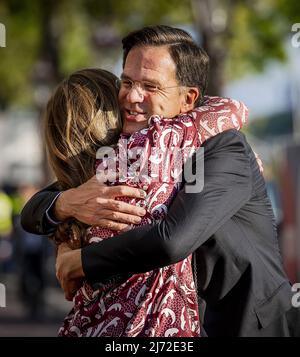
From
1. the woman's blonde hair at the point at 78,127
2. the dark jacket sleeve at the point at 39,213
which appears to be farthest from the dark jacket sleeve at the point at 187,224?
the dark jacket sleeve at the point at 39,213

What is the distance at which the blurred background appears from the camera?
12.7 m

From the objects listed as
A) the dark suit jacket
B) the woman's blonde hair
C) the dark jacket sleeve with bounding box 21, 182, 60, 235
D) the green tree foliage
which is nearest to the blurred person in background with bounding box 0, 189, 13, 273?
the green tree foliage

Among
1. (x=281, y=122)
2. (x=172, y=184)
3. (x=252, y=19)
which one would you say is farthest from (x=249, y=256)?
(x=281, y=122)

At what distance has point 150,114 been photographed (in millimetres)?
3125

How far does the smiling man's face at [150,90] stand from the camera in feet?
10.2

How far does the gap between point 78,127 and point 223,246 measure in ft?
1.90

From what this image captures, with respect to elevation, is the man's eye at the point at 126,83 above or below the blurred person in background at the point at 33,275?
above

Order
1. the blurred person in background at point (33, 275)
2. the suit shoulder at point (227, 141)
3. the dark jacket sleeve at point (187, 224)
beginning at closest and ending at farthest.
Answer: the dark jacket sleeve at point (187, 224)
the suit shoulder at point (227, 141)
the blurred person in background at point (33, 275)

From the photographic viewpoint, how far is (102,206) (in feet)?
9.77

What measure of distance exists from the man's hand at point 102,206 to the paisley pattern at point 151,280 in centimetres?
3

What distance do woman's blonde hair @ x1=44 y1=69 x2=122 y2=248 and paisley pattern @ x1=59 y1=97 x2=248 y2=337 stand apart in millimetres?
85

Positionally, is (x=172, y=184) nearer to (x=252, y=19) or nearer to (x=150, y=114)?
(x=150, y=114)

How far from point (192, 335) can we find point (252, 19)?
55.8ft

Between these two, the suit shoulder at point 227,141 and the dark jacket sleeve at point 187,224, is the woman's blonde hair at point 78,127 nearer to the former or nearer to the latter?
the dark jacket sleeve at point 187,224
